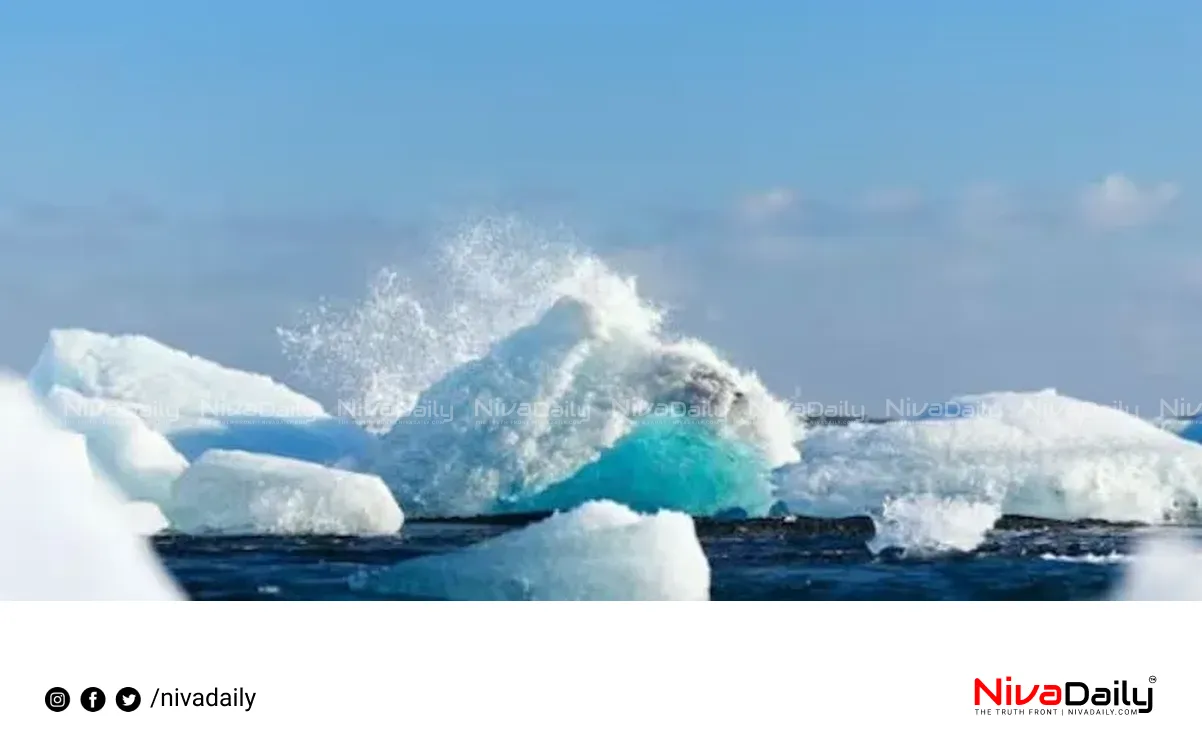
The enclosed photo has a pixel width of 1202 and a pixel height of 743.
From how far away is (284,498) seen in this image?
15.9 metres

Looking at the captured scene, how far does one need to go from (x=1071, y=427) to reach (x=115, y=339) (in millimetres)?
12824

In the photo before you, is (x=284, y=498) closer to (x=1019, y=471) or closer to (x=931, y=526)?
(x=931, y=526)

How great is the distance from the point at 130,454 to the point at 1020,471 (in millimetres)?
9655

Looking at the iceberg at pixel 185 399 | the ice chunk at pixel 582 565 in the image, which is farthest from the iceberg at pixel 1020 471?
the iceberg at pixel 185 399

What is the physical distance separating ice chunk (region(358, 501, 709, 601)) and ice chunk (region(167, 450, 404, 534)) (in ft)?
13.2

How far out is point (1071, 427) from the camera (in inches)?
677

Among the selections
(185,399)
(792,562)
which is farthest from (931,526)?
(185,399)

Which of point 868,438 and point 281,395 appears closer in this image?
point 868,438

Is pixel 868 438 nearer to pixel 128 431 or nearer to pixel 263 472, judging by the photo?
pixel 263 472

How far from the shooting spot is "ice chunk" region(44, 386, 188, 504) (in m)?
17.4
